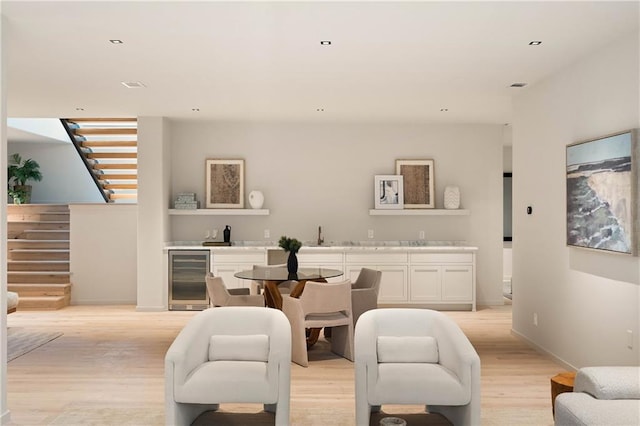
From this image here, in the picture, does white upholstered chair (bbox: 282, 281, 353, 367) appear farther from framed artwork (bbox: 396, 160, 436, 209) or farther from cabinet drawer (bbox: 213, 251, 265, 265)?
framed artwork (bbox: 396, 160, 436, 209)

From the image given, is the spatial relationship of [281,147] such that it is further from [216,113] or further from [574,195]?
[574,195]

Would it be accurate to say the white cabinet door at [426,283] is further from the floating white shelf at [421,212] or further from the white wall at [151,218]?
the white wall at [151,218]

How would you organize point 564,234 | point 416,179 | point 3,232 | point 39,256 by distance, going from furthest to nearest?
point 39,256 < point 416,179 < point 564,234 < point 3,232

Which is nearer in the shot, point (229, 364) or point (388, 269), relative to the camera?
point (229, 364)

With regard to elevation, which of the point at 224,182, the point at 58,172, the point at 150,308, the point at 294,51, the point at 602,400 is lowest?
the point at 150,308

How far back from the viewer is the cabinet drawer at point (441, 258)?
895cm

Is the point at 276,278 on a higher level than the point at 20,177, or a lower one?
lower

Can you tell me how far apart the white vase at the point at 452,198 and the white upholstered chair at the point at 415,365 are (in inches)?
200

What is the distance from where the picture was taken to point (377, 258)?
8.95 m

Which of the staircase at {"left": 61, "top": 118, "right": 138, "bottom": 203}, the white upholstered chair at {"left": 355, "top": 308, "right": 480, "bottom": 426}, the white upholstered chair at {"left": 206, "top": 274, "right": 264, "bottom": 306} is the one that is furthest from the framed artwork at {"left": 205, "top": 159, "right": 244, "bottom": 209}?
the white upholstered chair at {"left": 355, "top": 308, "right": 480, "bottom": 426}

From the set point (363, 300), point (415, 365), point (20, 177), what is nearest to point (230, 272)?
point (363, 300)

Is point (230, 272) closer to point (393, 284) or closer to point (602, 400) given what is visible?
point (393, 284)

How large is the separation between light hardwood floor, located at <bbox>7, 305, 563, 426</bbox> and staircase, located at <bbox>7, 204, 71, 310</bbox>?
4.35 feet

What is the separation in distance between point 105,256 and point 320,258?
331 centimetres
